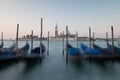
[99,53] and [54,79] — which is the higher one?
[99,53]

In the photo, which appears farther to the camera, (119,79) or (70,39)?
(70,39)

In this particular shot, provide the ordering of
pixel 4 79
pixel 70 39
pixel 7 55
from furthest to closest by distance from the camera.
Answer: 1. pixel 70 39
2. pixel 7 55
3. pixel 4 79

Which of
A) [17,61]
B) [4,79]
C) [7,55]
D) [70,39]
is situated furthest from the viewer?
[70,39]

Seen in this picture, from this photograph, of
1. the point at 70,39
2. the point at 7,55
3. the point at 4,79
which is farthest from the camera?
the point at 70,39

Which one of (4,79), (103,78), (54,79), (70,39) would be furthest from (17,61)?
(70,39)

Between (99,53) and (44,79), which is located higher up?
(99,53)

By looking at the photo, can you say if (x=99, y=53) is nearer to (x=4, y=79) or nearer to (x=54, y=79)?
(x=54, y=79)

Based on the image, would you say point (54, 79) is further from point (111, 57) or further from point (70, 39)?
point (70, 39)

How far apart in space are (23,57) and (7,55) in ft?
7.19

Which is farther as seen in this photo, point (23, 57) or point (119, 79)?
point (23, 57)

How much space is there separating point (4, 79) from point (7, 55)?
5902mm

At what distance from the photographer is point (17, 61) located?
59.5 feet

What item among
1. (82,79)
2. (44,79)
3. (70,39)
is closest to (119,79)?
(82,79)

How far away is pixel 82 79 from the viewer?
11.6 m
